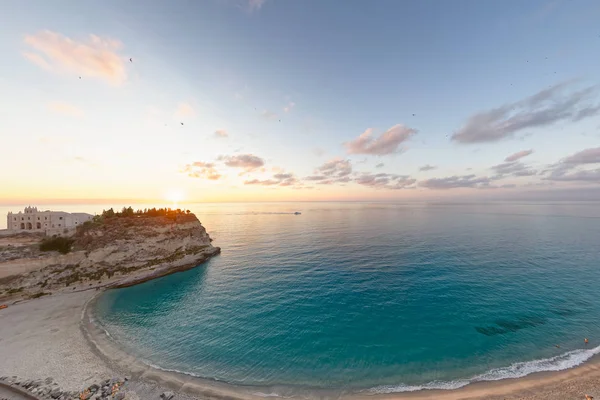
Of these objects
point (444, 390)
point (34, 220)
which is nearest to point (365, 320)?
point (444, 390)

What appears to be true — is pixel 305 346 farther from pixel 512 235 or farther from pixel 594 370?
pixel 512 235

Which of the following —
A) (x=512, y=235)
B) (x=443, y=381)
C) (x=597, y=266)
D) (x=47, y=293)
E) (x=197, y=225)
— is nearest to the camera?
(x=443, y=381)

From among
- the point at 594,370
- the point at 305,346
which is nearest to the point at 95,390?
the point at 305,346

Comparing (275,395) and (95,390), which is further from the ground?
(95,390)

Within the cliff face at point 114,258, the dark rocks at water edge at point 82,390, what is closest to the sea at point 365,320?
the dark rocks at water edge at point 82,390

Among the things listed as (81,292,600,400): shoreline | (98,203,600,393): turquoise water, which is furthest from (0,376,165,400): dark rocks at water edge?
(98,203,600,393): turquoise water

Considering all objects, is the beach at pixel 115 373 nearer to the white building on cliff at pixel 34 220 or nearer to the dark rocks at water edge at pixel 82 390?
the dark rocks at water edge at pixel 82 390
